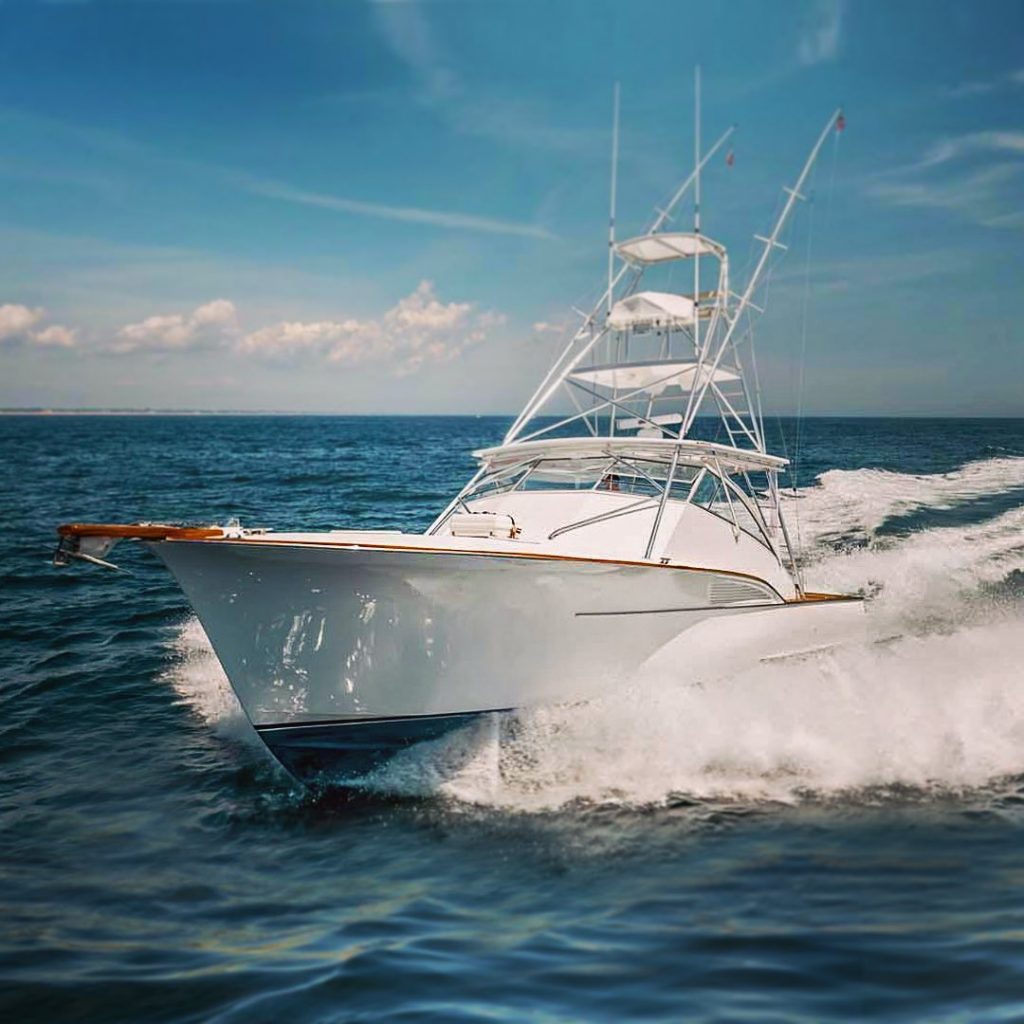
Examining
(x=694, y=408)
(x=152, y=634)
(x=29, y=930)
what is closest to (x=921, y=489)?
(x=694, y=408)

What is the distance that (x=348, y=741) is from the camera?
23.7ft

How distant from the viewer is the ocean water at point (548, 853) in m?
4.33

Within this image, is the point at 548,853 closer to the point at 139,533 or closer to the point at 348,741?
the point at 348,741

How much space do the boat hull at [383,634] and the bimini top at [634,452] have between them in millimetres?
2070

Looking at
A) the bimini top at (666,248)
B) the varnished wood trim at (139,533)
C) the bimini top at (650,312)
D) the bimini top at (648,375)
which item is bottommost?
the varnished wood trim at (139,533)

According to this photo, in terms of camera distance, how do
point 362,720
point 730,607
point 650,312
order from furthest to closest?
1. point 650,312
2. point 730,607
3. point 362,720

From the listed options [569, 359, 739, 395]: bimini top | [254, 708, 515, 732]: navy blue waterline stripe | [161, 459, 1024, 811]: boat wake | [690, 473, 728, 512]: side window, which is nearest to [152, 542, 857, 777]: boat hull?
[254, 708, 515, 732]: navy blue waterline stripe

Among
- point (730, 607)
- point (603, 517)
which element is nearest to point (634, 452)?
point (603, 517)

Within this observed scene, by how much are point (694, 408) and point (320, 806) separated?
19.1 ft

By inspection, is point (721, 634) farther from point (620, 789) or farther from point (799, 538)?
point (799, 538)

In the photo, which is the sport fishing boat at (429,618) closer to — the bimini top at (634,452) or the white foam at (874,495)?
the bimini top at (634,452)

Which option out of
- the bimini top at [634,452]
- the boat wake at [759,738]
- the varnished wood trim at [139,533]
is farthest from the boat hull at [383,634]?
the bimini top at [634,452]

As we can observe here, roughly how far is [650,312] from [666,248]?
3.35 feet

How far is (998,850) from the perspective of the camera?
18.6 ft
